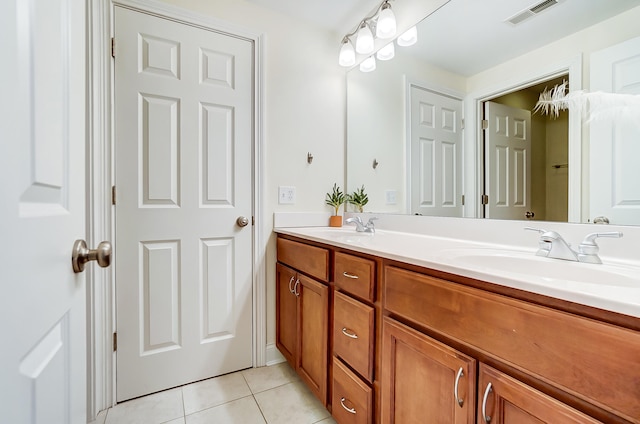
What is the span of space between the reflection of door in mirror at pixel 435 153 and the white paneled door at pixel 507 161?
15 centimetres

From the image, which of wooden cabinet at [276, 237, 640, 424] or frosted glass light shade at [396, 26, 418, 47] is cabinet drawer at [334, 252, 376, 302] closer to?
wooden cabinet at [276, 237, 640, 424]

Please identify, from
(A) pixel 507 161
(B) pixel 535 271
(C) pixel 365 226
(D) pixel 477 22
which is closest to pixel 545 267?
(B) pixel 535 271

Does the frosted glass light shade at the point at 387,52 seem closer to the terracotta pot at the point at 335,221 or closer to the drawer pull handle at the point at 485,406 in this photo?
the terracotta pot at the point at 335,221

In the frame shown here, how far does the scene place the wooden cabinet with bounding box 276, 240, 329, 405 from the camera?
4.23ft

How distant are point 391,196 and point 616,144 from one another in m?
1.05

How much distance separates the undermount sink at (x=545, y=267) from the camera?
726 mm

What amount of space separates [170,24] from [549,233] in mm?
1986

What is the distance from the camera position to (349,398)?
1106 mm

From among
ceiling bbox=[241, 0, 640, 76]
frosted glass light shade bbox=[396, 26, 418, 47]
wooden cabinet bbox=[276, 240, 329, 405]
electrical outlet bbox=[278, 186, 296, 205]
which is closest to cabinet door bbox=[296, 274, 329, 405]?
wooden cabinet bbox=[276, 240, 329, 405]

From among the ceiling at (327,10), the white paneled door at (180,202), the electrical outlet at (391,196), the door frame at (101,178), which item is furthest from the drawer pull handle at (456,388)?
the ceiling at (327,10)

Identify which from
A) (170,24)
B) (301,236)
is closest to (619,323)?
(301,236)

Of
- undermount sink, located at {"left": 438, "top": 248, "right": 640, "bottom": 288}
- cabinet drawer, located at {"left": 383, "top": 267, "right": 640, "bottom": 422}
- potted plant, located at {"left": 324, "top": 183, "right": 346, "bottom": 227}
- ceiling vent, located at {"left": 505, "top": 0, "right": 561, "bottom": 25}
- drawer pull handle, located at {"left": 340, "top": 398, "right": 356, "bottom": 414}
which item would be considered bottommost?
drawer pull handle, located at {"left": 340, "top": 398, "right": 356, "bottom": 414}

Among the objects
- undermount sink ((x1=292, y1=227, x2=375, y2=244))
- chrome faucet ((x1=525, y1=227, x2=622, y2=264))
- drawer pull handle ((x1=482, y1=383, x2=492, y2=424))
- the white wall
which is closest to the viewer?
drawer pull handle ((x1=482, y1=383, x2=492, y2=424))

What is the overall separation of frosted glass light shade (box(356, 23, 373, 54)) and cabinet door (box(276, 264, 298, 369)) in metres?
1.48
